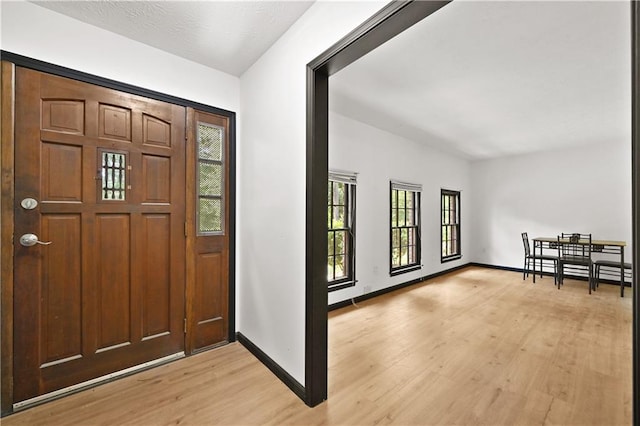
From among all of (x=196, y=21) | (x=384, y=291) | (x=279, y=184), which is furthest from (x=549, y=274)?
(x=196, y=21)

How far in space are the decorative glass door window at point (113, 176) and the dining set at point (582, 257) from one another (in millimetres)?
6501

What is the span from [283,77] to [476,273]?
600 cm

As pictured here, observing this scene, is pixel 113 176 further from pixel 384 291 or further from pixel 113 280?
pixel 384 291

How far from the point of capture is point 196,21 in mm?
2018

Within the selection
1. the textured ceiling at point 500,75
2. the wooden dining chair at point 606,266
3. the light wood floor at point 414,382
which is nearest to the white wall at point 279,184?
the light wood floor at point 414,382

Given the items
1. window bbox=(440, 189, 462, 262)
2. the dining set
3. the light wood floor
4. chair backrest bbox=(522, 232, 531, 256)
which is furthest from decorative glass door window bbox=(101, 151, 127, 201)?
Answer: chair backrest bbox=(522, 232, 531, 256)

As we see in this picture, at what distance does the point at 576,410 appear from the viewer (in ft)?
6.07

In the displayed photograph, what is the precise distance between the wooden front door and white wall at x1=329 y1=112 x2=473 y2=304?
2.07 m

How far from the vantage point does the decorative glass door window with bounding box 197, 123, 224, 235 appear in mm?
2584

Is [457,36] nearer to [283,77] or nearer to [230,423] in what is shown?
[283,77]

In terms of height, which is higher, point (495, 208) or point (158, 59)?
point (158, 59)

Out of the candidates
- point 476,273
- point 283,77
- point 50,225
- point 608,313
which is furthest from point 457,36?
point 476,273

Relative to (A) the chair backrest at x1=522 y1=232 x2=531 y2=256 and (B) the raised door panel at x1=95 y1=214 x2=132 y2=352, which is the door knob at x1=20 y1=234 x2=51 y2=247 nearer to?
(B) the raised door panel at x1=95 y1=214 x2=132 y2=352

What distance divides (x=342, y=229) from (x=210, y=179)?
200 centimetres
